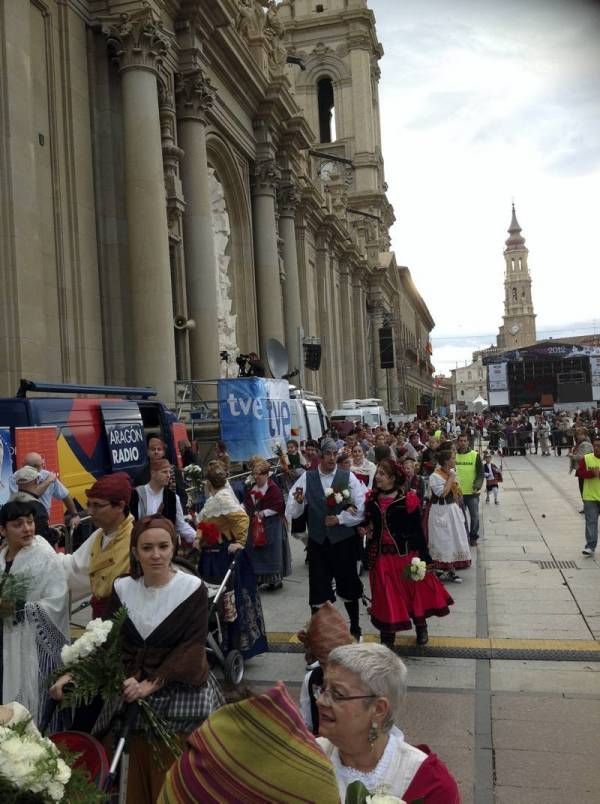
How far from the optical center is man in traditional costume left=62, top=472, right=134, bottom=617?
4516 millimetres

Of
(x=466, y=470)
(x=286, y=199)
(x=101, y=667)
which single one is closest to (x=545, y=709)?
(x=101, y=667)

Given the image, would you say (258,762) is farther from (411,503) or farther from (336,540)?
(336,540)

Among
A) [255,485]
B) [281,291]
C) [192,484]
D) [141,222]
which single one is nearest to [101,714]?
[255,485]

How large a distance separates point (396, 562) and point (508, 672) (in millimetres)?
1291

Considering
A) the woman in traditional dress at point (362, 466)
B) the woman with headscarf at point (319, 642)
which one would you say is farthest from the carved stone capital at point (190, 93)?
the woman with headscarf at point (319, 642)

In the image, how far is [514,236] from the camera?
19275 cm

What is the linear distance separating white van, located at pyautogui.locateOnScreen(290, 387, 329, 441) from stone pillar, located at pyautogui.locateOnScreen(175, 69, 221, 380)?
2.69 meters

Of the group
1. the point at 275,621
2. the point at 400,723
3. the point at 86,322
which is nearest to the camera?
the point at 400,723

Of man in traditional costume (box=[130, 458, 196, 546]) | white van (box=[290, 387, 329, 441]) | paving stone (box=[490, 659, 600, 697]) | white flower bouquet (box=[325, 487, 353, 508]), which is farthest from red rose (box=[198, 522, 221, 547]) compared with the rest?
white van (box=[290, 387, 329, 441])

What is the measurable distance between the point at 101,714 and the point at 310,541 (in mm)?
4006

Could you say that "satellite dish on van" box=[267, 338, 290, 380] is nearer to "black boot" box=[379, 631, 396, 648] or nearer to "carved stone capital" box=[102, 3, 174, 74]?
"carved stone capital" box=[102, 3, 174, 74]

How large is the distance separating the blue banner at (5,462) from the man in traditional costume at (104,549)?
14.0ft

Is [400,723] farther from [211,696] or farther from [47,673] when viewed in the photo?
[47,673]

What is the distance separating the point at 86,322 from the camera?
53.9 ft
